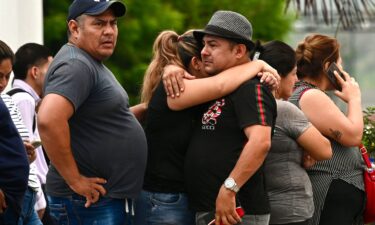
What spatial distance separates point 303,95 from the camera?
595cm

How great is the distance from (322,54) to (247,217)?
151 centimetres

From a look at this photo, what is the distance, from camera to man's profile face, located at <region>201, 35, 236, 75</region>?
5121 millimetres

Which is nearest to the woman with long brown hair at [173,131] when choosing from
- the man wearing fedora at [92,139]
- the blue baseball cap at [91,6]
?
the man wearing fedora at [92,139]

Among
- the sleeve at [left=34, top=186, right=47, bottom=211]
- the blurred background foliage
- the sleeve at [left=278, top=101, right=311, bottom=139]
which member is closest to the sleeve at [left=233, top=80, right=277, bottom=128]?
the sleeve at [left=278, top=101, right=311, bottom=139]

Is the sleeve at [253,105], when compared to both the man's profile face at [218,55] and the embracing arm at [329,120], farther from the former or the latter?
the embracing arm at [329,120]

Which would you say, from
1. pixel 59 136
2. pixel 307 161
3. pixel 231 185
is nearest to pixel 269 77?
pixel 231 185

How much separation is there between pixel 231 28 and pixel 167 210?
0.97m

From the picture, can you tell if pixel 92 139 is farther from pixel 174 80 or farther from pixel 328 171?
pixel 328 171

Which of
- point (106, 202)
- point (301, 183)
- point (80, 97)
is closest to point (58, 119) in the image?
point (80, 97)

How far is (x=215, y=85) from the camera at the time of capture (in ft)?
16.4

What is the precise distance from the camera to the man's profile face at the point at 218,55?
202 inches

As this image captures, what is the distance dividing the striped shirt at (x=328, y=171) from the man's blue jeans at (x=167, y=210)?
41.7 inches

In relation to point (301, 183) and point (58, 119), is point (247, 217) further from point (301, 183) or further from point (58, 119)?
point (58, 119)

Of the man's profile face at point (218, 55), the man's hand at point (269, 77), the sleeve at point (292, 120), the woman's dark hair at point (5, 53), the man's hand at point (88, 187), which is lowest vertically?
the man's hand at point (88, 187)
